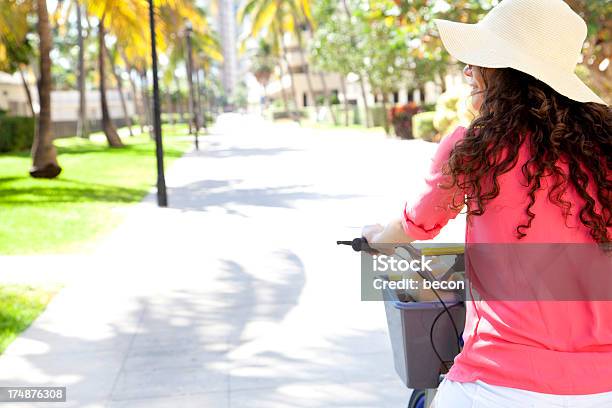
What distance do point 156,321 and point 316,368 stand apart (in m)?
1.76

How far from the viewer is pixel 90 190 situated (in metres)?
17.4

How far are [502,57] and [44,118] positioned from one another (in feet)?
64.9

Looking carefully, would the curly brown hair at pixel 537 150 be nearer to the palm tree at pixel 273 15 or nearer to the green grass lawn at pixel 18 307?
the green grass lawn at pixel 18 307

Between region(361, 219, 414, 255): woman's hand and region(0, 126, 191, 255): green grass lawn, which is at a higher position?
region(361, 219, 414, 255): woman's hand

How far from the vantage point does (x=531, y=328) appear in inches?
69.7

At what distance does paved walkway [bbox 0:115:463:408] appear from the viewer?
16.3 ft

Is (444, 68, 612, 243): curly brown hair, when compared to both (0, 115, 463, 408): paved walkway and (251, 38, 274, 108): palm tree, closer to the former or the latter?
(0, 115, 463, 408): paved walkway

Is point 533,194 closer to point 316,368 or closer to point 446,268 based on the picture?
point 446,268

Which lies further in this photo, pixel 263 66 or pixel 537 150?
pixel 263 66

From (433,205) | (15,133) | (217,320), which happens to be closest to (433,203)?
(433,205)

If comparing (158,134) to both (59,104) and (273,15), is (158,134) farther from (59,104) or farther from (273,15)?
(59,104)

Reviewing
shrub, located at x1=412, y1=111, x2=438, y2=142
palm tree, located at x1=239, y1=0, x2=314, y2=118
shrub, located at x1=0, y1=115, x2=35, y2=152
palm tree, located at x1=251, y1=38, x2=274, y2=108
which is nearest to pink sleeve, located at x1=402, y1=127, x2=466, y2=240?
shrub, located at x1=412, y1=111, x2=438, y2=142

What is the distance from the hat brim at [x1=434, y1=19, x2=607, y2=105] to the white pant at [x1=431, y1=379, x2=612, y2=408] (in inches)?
25.4

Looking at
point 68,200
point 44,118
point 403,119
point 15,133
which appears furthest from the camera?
point 403,119
